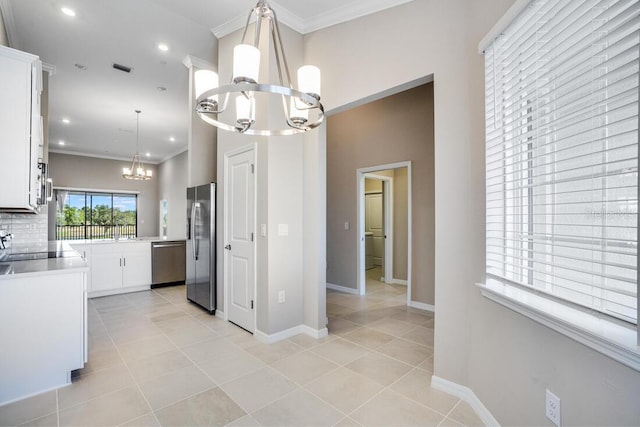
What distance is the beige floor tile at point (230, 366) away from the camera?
7.98 ft

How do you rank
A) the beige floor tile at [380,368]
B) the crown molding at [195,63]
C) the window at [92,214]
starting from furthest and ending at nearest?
the window at [92,214] < the crown molding at [195,63] < the beige floor tile at [380,368]

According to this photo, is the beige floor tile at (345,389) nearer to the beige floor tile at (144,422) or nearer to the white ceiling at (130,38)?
the beige floor tile at (144,422)

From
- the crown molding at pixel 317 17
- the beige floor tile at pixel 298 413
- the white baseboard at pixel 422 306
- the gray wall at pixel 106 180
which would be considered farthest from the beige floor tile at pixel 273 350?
the gray wall at pixel 106 180

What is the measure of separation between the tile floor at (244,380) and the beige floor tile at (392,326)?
0.04ft

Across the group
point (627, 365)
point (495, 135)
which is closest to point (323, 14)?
point (495, 135)

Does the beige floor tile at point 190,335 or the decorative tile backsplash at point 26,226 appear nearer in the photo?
the beige floor tile at point 190,335

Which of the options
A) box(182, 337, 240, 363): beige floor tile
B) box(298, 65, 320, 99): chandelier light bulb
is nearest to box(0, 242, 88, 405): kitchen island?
box(182, 337, 240, 363): beige floor tile

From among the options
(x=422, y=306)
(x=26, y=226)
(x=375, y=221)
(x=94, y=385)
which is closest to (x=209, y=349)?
(x=94, y=385)

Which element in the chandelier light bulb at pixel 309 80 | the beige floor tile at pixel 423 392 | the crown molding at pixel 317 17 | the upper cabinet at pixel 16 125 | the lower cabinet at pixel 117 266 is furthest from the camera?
the lower cabinet at pixel 117 266

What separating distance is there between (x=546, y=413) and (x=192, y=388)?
219 centimetres

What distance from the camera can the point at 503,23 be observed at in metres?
1.67

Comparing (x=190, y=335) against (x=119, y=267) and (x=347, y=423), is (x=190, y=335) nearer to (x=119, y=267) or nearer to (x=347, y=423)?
(x=347, y=423)

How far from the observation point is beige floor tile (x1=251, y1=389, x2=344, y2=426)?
189cm

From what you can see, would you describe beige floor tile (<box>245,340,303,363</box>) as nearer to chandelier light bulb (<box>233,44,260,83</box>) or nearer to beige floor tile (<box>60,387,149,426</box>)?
beige floor tile (<box>60,387,149,426</box>)
